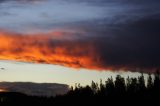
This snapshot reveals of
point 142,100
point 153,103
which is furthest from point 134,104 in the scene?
point 153,103

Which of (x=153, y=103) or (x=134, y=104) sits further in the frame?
(x=134, y=104)

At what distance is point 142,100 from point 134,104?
15.0 ft

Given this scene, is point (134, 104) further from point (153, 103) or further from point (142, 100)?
point (153, 103)

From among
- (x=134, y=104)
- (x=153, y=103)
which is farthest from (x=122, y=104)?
(x=153, y=103)

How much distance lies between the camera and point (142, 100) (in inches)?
7456

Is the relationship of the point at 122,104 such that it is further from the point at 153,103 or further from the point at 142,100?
the point at 153,103

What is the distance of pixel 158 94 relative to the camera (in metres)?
186

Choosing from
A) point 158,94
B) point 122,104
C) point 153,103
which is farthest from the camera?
point 122,104

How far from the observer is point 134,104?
7520 inches

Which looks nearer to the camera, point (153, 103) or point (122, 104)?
point (153, 103)

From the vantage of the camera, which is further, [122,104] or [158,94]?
[122,104]

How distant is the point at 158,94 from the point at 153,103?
1294cm

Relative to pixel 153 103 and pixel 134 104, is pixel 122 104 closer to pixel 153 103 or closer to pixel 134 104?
pixel 134 104

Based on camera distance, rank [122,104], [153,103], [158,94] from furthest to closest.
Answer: [122,104] < [158,94] < [153,103]
